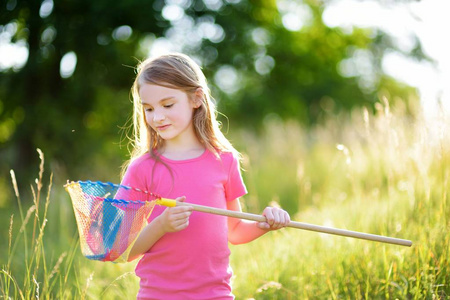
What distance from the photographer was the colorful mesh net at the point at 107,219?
2285mm

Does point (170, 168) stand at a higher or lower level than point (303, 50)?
higher

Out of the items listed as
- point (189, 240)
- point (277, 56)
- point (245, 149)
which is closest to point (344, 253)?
point (189, 240)

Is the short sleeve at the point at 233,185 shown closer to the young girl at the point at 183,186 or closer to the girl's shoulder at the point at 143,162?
the young girl at the point at 183,186

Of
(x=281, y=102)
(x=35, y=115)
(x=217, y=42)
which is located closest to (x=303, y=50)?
(x=281, y=102)

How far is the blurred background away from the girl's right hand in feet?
4.61

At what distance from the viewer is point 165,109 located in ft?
8.09

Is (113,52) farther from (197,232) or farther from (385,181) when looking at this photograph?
(197,232)

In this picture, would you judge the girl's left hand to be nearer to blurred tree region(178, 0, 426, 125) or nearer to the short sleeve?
the short sleeve

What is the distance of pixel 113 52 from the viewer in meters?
8.99

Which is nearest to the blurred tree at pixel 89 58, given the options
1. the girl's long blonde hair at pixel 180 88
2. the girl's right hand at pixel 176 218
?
the girl's long blonde hair at pixel 180 88

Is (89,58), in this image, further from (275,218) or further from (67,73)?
(275,218)

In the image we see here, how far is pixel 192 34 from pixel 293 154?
2844mm

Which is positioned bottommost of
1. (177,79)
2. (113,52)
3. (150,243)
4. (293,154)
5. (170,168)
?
(293,154)

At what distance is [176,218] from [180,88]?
66cm
